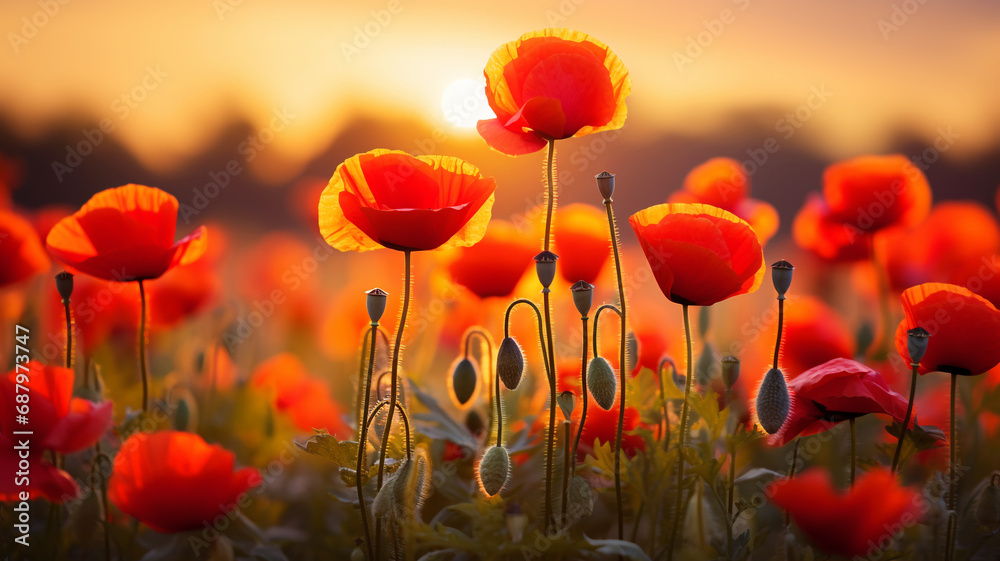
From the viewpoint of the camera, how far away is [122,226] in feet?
5.02

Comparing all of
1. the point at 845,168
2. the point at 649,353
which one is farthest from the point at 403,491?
the point at 845,168

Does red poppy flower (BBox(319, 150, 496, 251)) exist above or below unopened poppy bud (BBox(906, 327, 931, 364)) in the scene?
above

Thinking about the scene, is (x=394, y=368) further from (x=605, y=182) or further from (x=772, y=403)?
(x=772, y=403)

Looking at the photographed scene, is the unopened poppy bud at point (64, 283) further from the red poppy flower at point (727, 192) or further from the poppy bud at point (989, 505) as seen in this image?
the poppy bud at point (989, 505)

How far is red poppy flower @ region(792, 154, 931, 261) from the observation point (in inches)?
83.1

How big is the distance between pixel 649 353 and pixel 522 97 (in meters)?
0.94

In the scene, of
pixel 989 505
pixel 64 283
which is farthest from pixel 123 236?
pixel 989 505

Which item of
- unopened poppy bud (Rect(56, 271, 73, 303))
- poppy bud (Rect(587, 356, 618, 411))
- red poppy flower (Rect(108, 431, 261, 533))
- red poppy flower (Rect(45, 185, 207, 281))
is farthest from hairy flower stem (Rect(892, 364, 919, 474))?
unopened poppy bud (Rect(56, 271, 73, 303))

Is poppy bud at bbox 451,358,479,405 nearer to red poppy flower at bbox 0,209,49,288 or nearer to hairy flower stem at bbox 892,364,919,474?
hairy flower stem at bbox 892,364,919,474

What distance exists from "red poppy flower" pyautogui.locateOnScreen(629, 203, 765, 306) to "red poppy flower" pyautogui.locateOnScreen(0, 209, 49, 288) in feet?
4.88

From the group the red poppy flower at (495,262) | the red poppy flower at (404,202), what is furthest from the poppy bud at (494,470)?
the red poppy flower at (495,262)

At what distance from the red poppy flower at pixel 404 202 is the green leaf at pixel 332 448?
14.2 inches

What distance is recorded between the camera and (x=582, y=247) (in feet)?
6.37

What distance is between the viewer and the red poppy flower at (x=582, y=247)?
1933 millimetres
